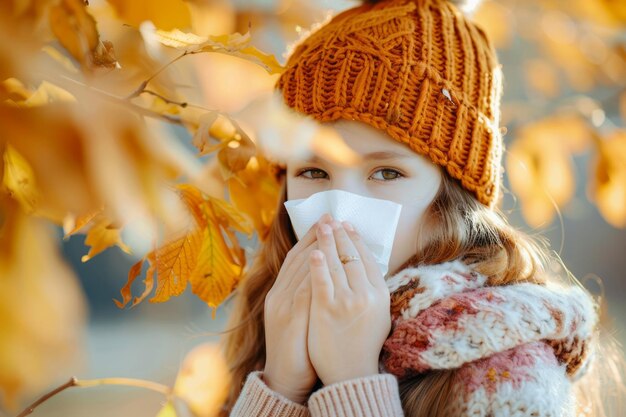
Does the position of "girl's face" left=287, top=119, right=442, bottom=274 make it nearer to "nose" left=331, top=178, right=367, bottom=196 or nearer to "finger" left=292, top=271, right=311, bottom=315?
"nose" left=331, top=178, right=367, bottom=196

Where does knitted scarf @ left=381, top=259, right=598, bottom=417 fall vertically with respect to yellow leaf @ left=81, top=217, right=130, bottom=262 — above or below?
above

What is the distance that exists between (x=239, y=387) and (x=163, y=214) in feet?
3.34

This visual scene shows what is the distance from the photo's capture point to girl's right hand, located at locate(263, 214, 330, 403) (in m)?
1.27

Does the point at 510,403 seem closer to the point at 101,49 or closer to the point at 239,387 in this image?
the point at 239,387

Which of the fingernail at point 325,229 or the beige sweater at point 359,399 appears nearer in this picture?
the beige sweater at point 359,399

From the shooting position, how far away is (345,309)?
48.4 inches

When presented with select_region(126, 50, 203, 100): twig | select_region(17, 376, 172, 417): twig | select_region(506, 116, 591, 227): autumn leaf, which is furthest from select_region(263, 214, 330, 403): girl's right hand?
select_region(506, 116, 591, 227): autumn leaf

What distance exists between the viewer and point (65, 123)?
0.58 metres

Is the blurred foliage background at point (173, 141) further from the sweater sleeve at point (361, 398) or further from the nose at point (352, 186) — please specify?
the sweater sleeve at point (361, 398)

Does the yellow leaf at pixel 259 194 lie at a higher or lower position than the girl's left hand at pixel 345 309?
lower

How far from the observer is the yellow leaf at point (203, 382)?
1575mm

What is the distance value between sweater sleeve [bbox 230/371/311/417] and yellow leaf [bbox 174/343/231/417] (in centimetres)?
28

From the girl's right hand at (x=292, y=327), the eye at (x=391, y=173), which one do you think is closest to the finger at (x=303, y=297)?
the girl's right hand at (x=292, y=327)

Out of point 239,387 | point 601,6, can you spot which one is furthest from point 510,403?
point 601,6
